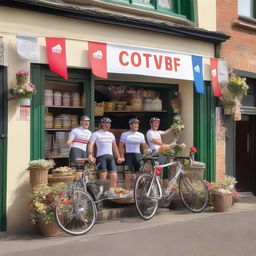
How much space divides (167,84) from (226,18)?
227 centimetres

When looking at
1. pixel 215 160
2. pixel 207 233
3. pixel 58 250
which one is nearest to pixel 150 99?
pixel 215 160

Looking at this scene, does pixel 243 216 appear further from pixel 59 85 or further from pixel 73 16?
pixel 73 16

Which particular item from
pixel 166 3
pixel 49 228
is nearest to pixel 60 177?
pixel 49 228

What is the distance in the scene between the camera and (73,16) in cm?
791

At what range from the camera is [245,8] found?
447 inches

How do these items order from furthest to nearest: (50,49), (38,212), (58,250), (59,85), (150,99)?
(150,99), (59,85), (50,49), (38,212), (58,250)

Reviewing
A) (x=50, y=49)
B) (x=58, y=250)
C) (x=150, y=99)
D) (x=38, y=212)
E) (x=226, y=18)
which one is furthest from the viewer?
(x=226, y=18)

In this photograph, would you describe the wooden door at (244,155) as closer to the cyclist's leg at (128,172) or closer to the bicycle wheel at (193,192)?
the bicycle wheel at (193,192)

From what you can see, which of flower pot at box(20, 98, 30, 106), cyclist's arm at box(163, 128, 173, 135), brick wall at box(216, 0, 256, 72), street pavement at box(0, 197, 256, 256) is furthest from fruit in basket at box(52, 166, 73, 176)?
brick wall at box(216, 0, 256, 72)

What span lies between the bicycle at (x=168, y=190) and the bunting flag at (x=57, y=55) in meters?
2.26

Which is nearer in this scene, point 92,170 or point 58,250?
point 58,250

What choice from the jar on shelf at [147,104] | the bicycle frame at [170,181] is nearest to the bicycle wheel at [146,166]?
the bicycle frame at [170,181]

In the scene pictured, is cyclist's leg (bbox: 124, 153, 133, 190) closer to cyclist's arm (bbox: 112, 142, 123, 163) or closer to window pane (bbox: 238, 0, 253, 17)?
cyclist's arm (bbox: 112, 142, 123, 163)

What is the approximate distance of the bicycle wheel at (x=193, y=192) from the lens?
28.5 ft
